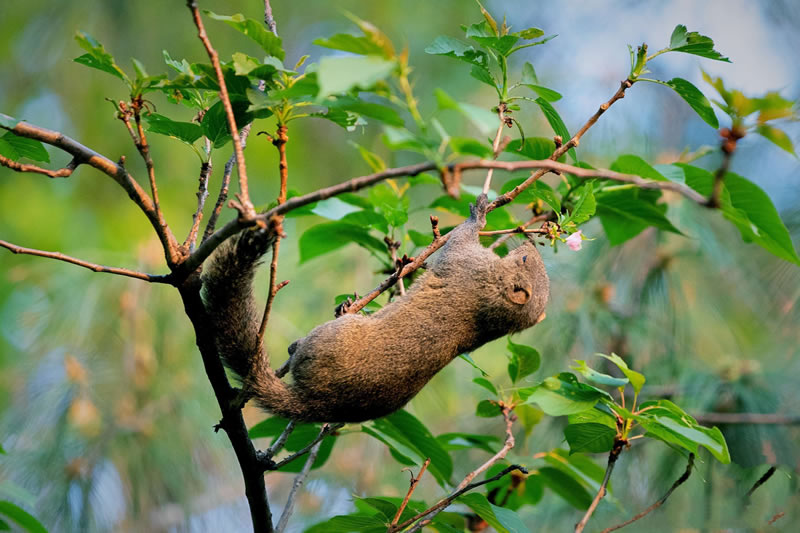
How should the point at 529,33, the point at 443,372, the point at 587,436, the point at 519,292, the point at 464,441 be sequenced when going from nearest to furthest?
the point at 529,33, the point at 587,436, the point at 464,441, the point at 519,292, the point at 443,372

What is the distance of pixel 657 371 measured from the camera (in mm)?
3215

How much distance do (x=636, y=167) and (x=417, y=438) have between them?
2.87ft

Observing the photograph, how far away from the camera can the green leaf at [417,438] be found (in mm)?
1791

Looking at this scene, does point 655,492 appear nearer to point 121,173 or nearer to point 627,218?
point 627,218

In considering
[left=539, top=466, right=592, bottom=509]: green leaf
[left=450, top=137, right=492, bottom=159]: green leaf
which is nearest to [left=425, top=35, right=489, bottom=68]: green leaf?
[left=450, top=137, right=492, bottom=159]: green leaf

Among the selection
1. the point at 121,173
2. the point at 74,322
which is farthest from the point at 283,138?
the point at 74,322

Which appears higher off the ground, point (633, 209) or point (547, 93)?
point (547, 93)

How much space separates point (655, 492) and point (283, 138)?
2502 millimetres

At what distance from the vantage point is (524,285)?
2.21 m

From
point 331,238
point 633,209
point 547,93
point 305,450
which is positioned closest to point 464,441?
point 305,450

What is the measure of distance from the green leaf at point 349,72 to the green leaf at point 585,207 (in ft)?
2.51

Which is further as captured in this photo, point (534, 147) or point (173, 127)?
point (534, 147)

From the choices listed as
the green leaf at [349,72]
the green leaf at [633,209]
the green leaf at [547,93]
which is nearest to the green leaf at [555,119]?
the green leaf at [547,93]

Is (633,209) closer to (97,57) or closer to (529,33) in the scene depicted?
(529,33)
